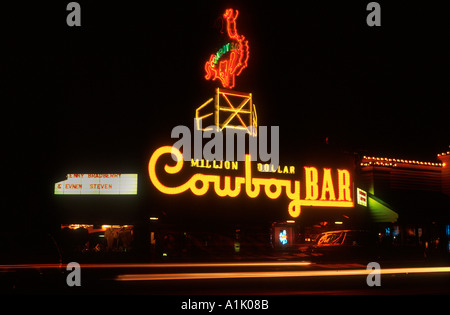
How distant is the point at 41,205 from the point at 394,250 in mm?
12934

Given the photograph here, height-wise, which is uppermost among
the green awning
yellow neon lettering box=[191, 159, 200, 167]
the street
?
yellow neon lettering box=[191, 159, 200, 167]

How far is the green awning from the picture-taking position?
22.3 m

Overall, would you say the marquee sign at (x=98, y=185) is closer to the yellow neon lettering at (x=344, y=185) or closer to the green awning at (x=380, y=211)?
the yellow neon lettering at (x=344, y=185)

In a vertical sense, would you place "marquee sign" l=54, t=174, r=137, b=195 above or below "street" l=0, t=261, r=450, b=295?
above

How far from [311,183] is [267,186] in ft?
7.88

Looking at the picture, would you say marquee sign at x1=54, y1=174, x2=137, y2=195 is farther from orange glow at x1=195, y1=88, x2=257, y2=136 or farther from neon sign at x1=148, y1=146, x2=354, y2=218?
orange glow at x1=195, y1=88, x2=257, y2=136

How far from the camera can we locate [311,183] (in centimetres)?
2144

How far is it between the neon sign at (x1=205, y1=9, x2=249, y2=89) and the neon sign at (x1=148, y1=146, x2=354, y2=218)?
13.5ft

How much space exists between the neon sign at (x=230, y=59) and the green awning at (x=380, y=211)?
9331 mm

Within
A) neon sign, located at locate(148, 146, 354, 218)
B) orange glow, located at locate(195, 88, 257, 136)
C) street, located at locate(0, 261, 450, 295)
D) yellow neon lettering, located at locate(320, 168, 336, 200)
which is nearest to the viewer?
street, located at locate(0, 261, 450, 295)

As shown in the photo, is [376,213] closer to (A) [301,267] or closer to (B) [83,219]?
(A) [301,267]

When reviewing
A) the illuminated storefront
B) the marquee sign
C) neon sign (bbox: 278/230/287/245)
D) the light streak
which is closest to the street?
the light streak

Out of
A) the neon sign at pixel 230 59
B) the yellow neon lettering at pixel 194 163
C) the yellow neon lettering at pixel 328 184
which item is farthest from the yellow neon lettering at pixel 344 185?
the yellow neon lettering at pixel 194 163

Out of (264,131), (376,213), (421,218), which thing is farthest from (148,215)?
(421,218)
